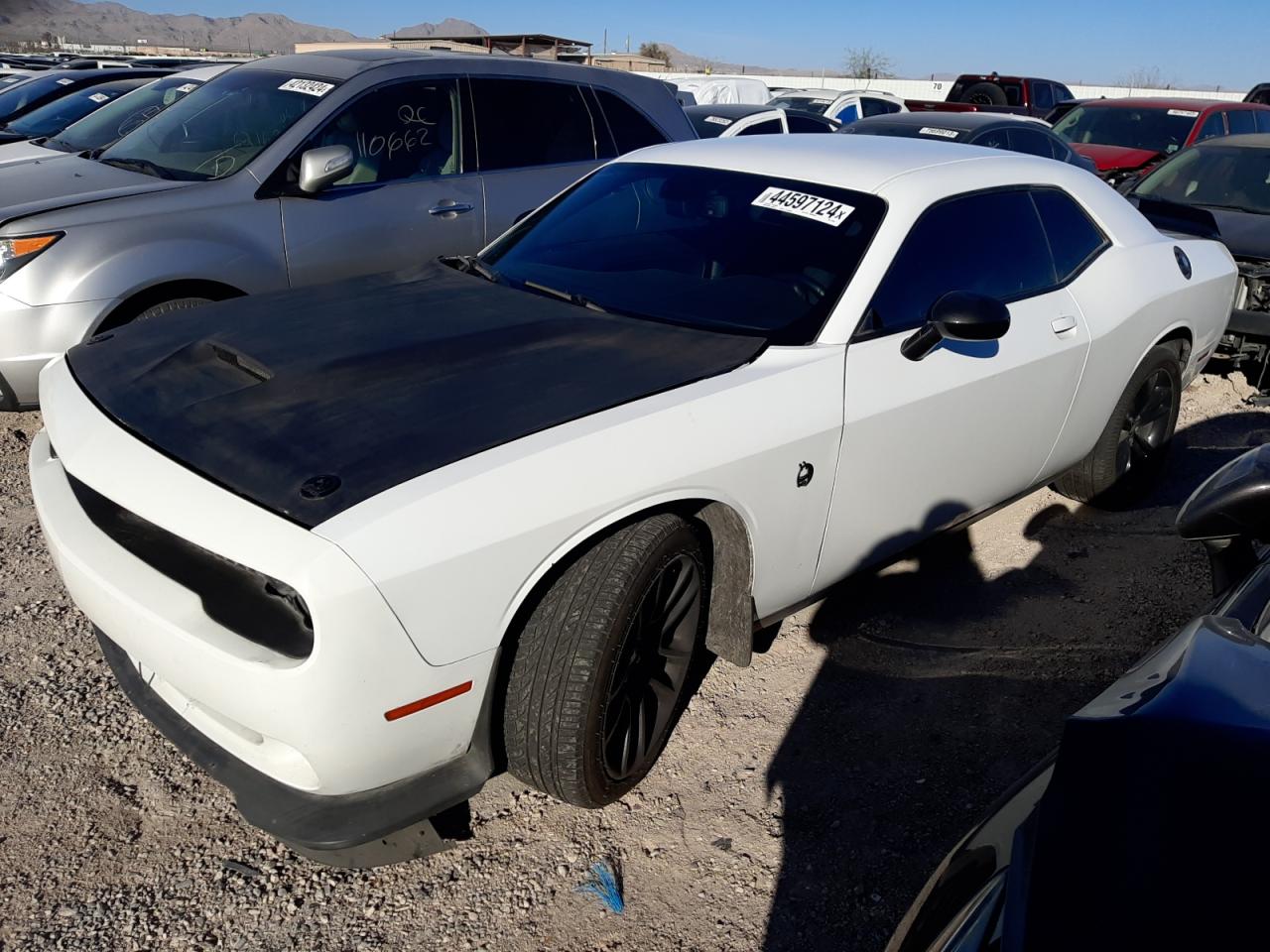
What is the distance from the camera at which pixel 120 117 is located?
6629 millimetres

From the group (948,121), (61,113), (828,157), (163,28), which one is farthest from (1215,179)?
(163,28)

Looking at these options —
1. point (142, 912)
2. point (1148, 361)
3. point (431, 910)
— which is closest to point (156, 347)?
point (142, 912)

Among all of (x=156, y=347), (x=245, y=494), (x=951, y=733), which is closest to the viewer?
(x=245, y=494)

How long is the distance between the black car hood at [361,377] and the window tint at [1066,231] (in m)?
1.67

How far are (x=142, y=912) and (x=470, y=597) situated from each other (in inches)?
43.3

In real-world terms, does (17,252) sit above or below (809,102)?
above

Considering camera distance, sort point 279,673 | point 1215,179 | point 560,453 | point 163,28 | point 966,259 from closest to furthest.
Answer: point 279,673
point 560,453
point 966,259
point 1215,179
point 163,28

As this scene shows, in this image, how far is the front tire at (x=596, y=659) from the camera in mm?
2328

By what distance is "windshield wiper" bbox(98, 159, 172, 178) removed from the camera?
505cm

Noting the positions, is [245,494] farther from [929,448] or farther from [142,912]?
[929,448]

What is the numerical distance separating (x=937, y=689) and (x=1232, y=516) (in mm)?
1175

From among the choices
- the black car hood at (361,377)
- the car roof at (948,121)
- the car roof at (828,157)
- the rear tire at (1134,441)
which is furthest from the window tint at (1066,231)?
the car roof at (948,121)

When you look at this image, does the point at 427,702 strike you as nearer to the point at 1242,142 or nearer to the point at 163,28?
the point at 1242,142

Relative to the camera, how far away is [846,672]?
11.1 feet
